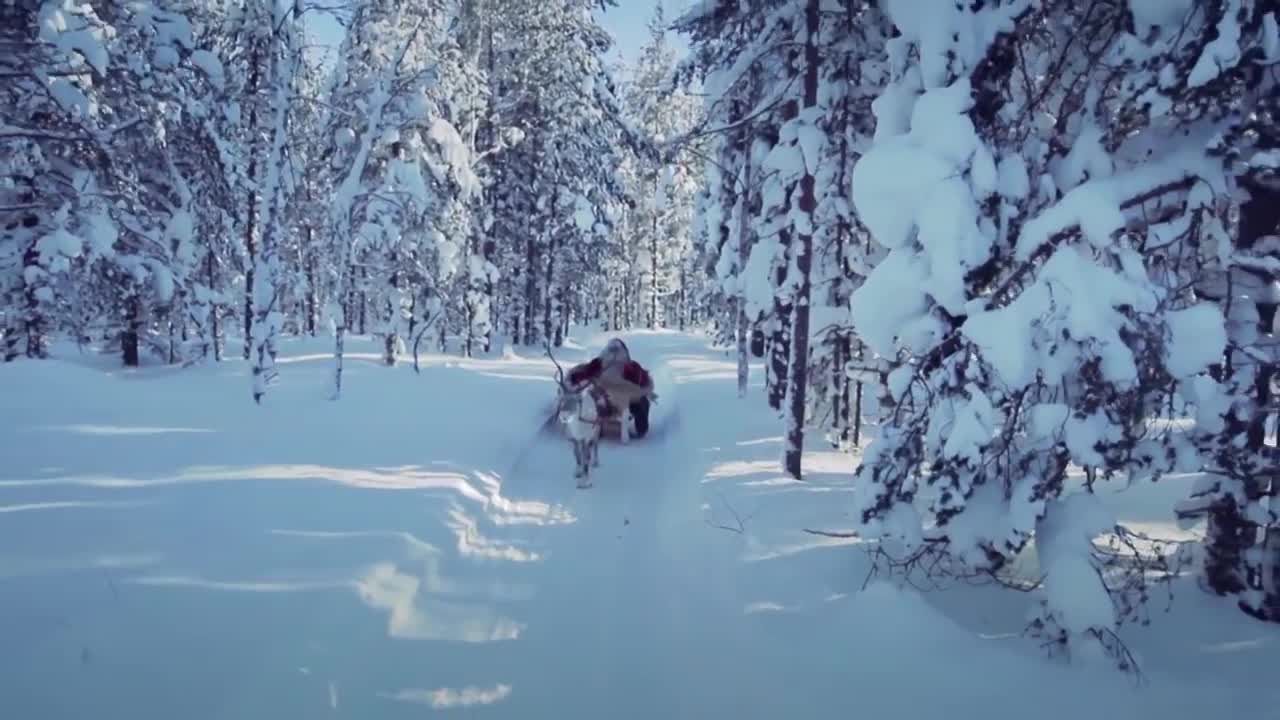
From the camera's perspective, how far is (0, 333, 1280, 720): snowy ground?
4391mm

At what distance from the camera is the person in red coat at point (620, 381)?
1356 cm

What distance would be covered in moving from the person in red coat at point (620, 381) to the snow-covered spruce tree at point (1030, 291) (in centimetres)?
795

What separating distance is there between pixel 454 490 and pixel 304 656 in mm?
4197

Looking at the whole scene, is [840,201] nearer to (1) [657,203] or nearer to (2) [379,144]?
(2) [379,144]

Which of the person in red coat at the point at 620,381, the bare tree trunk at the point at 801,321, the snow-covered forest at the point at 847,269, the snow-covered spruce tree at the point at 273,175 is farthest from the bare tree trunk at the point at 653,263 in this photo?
the bare tree trunk at the point at 801,321

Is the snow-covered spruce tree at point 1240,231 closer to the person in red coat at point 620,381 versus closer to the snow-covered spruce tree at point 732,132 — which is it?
the snow-covered spruce tree at point 732,132

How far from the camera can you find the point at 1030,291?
4668 millimetres

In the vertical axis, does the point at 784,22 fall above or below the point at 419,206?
above

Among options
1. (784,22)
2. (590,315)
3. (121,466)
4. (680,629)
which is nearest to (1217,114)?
(680,629)

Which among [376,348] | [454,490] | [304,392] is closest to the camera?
[454,490]

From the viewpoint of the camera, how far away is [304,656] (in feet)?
15.3

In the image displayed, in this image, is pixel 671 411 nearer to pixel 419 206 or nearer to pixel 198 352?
pixel 419 206

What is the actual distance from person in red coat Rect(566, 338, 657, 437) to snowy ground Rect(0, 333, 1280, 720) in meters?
3.55

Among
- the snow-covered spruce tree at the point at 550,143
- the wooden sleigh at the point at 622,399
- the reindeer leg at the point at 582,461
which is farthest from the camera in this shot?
the snow-covered spruce tree at the point at 550,143
